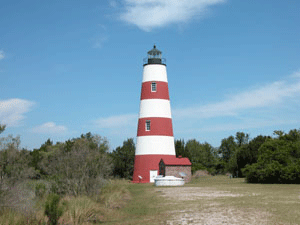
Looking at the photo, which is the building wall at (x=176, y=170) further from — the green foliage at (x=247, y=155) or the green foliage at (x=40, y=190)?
the green foliage at (x=40, y=190)

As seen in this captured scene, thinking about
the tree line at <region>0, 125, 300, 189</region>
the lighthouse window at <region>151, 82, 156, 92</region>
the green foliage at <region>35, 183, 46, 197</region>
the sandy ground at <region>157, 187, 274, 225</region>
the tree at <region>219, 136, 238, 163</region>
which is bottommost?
the sandy ground at <region>157, 187, 274, 225</region>

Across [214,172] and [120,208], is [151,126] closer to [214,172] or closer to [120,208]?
[120,208]

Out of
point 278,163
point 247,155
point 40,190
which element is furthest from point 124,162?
point 40,190

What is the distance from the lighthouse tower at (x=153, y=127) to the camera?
125ft

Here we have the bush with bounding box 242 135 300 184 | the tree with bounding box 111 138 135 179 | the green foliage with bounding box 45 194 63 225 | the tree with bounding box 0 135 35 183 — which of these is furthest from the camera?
the tree with bounding box 111 138 135 179

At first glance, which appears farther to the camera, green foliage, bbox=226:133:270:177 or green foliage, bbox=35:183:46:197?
green foliage, bbox=226:133:270:177

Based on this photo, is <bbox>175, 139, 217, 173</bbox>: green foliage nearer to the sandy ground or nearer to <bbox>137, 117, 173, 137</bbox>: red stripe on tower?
<bbox>137, 117, 173, 137</bbox>: red stripe on tower

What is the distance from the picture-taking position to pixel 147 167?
38.2m

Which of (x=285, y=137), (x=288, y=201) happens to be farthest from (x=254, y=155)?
(x=288, y=201)

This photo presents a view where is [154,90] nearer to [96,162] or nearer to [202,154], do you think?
[96,162]

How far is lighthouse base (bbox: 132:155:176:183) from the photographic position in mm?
38062

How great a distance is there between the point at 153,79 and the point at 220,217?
27007mm

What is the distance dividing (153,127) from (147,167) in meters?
4.11

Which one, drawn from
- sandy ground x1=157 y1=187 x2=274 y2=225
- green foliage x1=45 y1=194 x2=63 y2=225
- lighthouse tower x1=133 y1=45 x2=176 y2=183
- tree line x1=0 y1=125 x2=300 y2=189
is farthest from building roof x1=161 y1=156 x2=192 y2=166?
green foliage x1=45 y1=194 x2=63 y2=225
